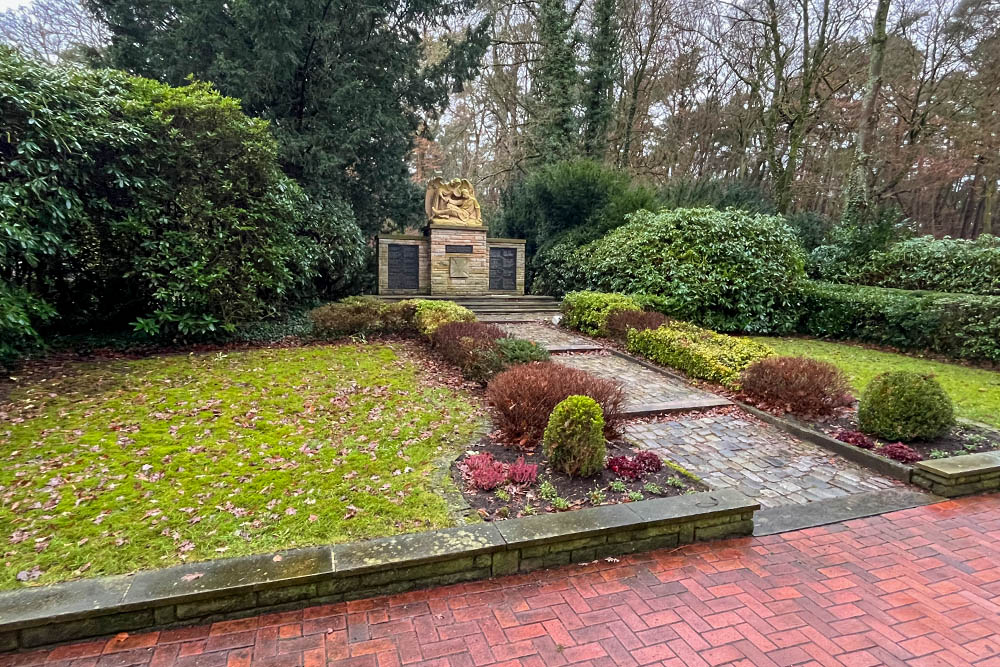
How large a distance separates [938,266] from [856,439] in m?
9.15

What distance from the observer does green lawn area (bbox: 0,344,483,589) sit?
2.93 m

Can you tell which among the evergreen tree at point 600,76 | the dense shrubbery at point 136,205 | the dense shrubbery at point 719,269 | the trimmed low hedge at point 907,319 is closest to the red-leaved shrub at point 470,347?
the dense shrubbery at point 136,205

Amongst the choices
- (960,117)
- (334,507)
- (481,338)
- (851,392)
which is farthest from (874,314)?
(960,117)

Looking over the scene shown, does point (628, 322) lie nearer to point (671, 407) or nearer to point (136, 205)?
point (671, 407)

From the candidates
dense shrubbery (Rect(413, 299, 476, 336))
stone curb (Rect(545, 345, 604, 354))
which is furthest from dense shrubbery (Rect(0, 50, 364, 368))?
stone curb (Rect(545, 345, 604, 354))

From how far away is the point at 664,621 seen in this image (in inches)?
98.1

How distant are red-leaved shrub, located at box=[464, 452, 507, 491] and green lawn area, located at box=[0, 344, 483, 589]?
0.31 metres

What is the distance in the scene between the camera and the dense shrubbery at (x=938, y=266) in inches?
391

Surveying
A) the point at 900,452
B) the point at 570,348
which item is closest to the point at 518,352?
the point at 570,348

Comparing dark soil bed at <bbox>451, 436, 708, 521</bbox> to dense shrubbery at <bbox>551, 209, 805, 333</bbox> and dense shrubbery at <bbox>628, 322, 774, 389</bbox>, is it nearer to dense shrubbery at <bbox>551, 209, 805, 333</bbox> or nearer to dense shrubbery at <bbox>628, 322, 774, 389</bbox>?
dense shrubbery at <bbox>628, 322, 774, 389</bbox>

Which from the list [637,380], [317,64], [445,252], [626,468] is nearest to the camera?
[626,468]

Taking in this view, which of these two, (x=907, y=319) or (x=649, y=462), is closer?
(x=649, y=462)

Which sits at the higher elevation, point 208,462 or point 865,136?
point 865,136

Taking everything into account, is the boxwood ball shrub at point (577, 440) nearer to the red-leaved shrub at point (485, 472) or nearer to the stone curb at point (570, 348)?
the red-leaved shrub at point (485, 472)
